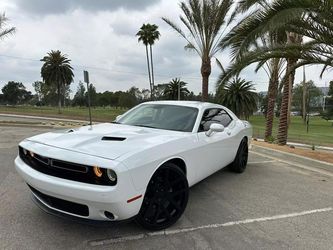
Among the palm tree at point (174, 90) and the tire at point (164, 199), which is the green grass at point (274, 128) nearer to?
the palm tree at point (174, 90)

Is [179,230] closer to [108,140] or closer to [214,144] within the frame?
[108,140]

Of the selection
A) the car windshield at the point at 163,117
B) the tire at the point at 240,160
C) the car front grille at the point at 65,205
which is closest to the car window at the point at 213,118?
the car windshield at the point at 163,117

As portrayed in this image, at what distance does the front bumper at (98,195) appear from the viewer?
3.14 metres

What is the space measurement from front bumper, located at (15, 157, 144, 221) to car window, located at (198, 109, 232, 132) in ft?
6.33

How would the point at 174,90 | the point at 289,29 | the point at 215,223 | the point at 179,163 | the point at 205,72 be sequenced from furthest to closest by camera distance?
the point at 174,90 < the point at 205,72 < the point at 289,29 < the point at 179,163 < the point at 215,223

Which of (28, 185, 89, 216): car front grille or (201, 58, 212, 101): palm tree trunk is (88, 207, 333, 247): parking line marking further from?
(201, 58, 212, 101): palm tree trunk

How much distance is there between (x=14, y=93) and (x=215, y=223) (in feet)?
394

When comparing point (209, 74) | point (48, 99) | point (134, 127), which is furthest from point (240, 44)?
point (48, 99)

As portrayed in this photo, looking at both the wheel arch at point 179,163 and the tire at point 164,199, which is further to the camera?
the wheel arch at point 179,163

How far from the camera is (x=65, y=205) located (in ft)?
11.2

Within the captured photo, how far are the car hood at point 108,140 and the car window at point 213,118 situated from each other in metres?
0.66

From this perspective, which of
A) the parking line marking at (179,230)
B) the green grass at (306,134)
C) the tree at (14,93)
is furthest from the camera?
the tree at (14,93)

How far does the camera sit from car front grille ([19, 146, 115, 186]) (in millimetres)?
3234

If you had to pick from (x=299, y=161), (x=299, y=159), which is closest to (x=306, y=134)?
(x=299, y=159)
